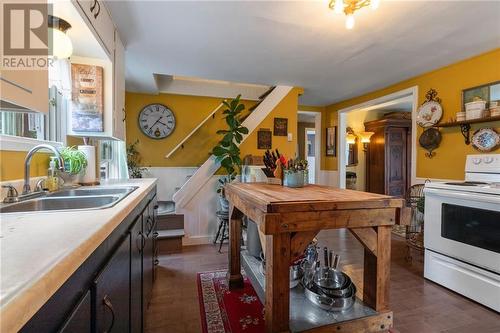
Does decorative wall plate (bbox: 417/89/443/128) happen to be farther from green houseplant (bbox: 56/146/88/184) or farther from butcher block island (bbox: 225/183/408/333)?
green houseplant (bbox: 56/146/88/184)

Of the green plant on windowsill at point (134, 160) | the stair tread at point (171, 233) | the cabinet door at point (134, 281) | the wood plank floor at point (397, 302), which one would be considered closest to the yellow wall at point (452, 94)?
the wood plank floor at point (397, 302)

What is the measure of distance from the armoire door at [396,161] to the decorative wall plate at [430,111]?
2039mm

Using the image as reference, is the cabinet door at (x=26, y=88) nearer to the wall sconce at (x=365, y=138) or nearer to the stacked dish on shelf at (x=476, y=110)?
the stacked dish on shelf at (x=476, y=110)

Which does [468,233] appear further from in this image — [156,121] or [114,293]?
[156,121]

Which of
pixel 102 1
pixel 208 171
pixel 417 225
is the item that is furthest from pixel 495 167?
pixel 102 1

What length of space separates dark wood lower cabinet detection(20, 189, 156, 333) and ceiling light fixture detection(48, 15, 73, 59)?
108cm

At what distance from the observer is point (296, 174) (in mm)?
1771

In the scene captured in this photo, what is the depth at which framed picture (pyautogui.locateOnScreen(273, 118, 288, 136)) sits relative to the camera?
4.04m

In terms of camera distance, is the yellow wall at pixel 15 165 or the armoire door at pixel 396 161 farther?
the armoire door at pixel 396 161

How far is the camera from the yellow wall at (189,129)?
4070 mm

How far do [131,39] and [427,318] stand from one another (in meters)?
3.59

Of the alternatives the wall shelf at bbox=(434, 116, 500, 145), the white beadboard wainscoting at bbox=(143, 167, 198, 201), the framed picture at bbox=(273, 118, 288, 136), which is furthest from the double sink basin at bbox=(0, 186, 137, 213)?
the wall shelf at bbox=(434, 116, 500, 145)

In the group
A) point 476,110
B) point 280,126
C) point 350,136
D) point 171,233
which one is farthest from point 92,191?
point 350,136

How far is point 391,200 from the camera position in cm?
134
